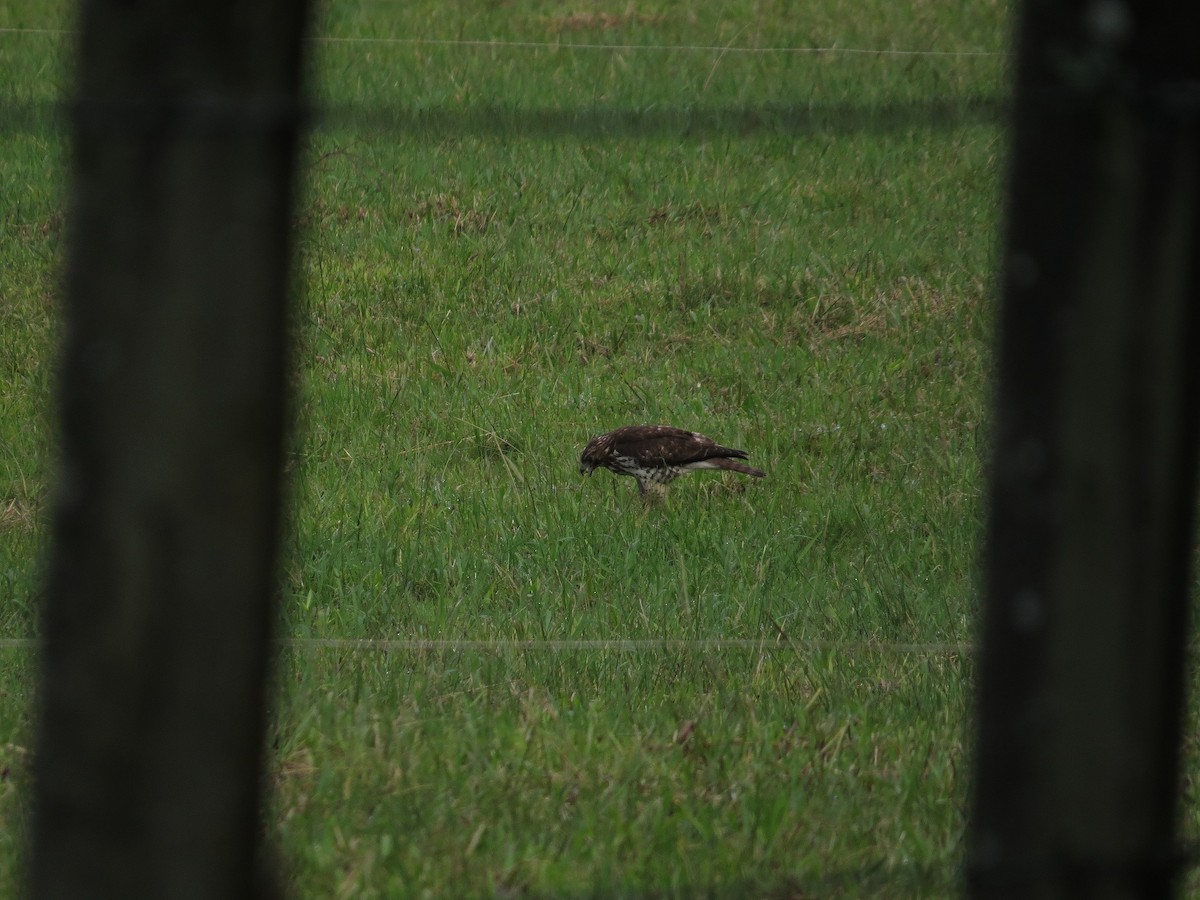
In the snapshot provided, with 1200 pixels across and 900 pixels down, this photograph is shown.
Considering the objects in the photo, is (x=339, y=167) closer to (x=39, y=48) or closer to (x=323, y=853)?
(x=39, y=48)

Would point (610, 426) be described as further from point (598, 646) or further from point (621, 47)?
point (621, 47)

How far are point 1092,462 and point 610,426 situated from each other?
7.67 meters

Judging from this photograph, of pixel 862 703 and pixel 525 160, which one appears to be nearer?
pixel 862 703

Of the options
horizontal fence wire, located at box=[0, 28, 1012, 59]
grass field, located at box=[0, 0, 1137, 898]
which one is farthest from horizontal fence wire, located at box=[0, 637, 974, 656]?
horizontal fence wire, located at box=[0, 28, 1012, 59]

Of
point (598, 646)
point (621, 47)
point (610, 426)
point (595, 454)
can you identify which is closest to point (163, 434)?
point (598, 646)

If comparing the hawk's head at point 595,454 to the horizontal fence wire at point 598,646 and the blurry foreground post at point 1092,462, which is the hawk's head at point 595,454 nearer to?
the horizontal fence wire at point 598,646

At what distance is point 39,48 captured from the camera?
45.4 feet

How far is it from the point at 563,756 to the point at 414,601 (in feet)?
9.16

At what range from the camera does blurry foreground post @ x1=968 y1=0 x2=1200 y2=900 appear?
1.91m

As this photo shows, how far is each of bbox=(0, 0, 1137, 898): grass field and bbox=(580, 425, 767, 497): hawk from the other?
18cm

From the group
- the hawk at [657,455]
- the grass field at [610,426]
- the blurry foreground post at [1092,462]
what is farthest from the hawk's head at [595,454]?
the blurry foreground post at [1092,462]

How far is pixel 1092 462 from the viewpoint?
1.93m

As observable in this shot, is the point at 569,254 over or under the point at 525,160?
under

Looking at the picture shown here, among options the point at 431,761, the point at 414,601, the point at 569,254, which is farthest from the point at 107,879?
the point at 569,254
